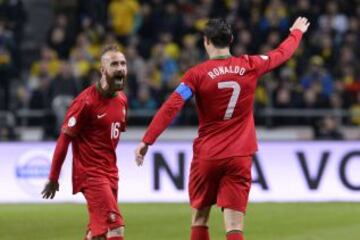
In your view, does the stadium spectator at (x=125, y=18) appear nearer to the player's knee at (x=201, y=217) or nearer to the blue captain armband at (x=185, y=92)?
the player's knee at (x=201, y=217)

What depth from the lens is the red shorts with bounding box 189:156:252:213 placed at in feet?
30.1

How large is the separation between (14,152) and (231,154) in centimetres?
879

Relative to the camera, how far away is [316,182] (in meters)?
17.0

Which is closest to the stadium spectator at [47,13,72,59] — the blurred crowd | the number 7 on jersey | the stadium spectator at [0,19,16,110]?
the blurred crowd

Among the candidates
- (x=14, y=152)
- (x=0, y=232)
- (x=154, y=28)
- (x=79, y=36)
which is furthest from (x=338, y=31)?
(x=0, y=232)

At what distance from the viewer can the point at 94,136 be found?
9.54 m

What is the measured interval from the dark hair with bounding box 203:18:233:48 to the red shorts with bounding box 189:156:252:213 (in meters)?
0.96

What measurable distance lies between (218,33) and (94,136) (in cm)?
142

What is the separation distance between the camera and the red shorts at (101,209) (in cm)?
926

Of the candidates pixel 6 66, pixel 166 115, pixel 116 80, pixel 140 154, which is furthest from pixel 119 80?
pixel 6 66

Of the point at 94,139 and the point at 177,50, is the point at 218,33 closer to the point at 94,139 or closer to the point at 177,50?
the point at 94,139

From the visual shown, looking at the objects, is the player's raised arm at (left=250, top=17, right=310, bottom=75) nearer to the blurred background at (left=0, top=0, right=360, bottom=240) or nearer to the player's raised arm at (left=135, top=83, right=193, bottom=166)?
the player's raised arm at (left=135, top=83, right=193, bottom=166)

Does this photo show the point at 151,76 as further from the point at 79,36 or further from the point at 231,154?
the point at 231,154

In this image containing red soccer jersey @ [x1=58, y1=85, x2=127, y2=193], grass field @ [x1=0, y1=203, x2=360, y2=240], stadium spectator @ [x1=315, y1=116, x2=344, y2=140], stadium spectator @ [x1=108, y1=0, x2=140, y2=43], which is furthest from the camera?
stadium spectator @ [x1=108, y1=0, x2=140, y2=43]
